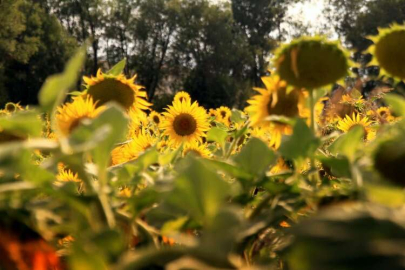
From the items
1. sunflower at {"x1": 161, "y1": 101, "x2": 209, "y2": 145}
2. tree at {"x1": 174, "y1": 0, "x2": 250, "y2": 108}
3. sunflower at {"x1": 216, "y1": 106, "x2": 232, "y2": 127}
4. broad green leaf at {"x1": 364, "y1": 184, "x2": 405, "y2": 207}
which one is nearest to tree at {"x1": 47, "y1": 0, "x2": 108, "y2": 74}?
tree at {"x1": 174, "y1": 0, "x2": 250, "y2": 108}

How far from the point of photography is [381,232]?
0.72ft

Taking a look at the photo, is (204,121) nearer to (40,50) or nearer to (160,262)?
(160,262)

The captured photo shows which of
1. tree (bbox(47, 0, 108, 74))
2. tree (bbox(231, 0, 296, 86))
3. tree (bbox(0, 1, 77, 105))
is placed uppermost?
tree (bbox(231, 0, 296, 86))

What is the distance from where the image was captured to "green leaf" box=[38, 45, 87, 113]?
302mm

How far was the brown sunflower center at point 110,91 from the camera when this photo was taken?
0.85 metres

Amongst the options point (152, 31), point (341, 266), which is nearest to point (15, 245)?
point (341, 266)

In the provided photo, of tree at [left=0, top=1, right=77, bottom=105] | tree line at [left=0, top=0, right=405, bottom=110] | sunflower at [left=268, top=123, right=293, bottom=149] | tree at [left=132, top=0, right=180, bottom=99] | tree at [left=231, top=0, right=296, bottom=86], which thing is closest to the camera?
sunflower at [left=268, top=123, right=293, bottom=149]

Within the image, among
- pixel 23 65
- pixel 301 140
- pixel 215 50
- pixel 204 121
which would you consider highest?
pixel 215 50

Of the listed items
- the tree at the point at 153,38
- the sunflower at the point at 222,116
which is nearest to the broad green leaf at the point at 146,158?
the sunflower at the point at 222,116

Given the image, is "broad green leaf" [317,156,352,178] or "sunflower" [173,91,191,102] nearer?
"broad green leaf" [317,156,352,178]

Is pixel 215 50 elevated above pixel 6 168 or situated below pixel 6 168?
above

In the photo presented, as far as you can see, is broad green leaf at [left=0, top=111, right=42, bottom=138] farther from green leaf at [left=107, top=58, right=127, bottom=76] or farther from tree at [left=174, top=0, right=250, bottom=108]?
tree at [left=174, top=0, right=250, bottom=108]

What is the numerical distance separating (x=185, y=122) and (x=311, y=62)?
1.57 m

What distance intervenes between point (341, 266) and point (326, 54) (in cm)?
28
